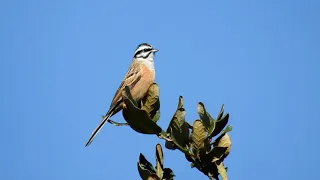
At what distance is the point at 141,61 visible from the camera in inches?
310

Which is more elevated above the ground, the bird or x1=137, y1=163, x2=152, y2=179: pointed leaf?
the bird

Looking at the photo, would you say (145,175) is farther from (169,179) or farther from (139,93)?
(139,93)

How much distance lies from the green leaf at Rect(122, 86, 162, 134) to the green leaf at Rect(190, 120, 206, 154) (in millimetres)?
307

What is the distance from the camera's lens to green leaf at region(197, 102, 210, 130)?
271 cm

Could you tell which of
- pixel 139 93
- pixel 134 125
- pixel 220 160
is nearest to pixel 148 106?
pixel 134 125

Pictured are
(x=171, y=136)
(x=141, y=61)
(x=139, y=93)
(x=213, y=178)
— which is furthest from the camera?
(x=141, y=61)

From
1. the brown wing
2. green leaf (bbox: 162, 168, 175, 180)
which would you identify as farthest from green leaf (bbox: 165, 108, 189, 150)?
the brown wing

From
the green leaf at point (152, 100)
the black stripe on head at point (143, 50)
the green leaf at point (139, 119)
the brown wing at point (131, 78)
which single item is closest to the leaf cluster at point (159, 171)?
the green leaf at point (139, 119)

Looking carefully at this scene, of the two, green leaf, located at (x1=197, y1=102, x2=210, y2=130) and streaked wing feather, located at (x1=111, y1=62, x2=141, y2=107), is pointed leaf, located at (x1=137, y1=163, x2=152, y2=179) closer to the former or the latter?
green leaf, located at (x1=197, y1=102, x2=210, y2=130)

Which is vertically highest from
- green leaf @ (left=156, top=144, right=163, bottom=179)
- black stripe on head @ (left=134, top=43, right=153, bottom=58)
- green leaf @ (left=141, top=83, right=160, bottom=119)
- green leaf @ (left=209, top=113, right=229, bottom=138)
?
black stripe on head @ (left=134, top=43, right=153, bottom=58)

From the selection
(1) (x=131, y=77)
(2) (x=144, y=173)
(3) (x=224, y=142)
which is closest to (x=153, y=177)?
(2) (x=144, y=173)

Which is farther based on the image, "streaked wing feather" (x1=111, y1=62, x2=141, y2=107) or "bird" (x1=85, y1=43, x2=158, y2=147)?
"streaked wing feather" (x1=111, y1=62, x2=141, y2=107)

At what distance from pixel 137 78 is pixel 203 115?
4.58m

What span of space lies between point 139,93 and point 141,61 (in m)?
1.79
